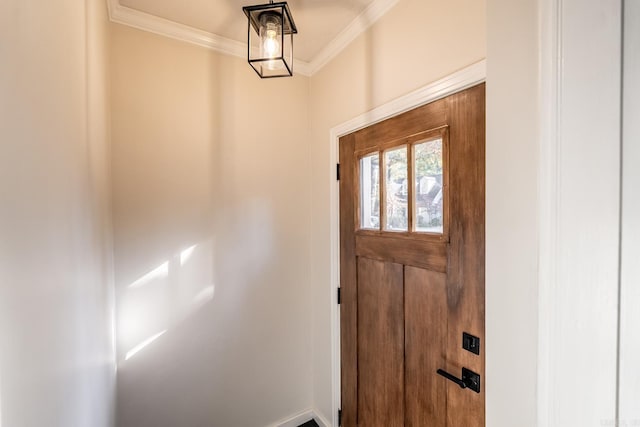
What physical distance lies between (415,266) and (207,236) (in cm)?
121

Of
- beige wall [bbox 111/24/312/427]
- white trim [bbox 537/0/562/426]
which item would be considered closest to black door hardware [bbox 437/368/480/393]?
white trim [bbox 537/0/562/426]

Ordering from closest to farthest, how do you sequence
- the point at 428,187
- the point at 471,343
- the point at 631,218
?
the point at 631,218, the point at 471,343, the point at 428,187

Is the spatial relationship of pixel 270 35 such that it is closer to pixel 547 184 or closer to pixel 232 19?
pixel 232 19

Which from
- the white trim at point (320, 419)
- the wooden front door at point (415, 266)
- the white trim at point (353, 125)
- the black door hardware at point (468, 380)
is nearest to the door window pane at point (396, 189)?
the wooden front door at point (415, 266)

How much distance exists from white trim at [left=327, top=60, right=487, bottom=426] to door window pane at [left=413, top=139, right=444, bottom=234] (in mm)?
205

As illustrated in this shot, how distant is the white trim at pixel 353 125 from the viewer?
102 centimetres

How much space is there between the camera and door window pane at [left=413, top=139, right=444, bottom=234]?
1160 mm

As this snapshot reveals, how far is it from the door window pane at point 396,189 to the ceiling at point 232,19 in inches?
29.2

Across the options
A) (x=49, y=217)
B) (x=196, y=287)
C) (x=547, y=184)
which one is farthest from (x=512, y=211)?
(x=196, y=287)

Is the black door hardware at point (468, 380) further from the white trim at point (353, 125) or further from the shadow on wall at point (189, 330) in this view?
the shadow on wall at point (189, 330)

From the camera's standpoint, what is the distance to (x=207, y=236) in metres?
1.63

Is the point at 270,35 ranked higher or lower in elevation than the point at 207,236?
higher

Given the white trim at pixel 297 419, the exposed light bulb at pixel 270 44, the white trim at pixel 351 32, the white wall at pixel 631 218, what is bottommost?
the white trim at pixel 297 419

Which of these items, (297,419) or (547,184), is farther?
(297,419)
